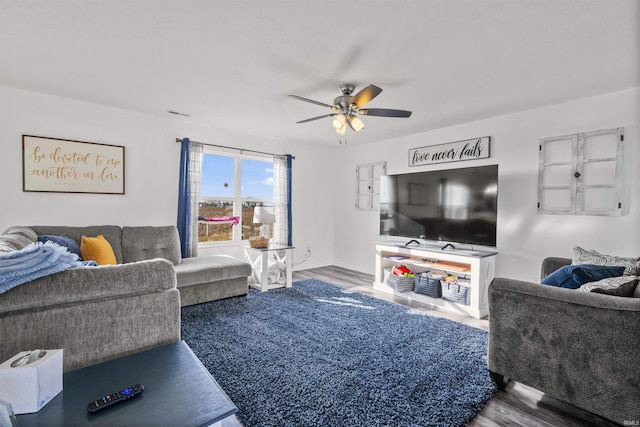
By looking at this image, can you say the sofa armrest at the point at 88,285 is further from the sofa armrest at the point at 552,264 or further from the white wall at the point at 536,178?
the white wall at the point at 536,178

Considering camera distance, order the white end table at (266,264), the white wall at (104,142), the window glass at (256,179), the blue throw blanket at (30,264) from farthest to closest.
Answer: the window glass at (256,179) < the white end table at (266,264) < the white wall at (104,142) < the blue throw blanket at (30,264)

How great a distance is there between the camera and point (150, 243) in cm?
354

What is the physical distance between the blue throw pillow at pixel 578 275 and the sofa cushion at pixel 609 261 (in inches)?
10.8

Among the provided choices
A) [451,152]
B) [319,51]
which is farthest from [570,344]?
[451,152]

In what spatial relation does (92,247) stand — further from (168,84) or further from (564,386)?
(564,386)

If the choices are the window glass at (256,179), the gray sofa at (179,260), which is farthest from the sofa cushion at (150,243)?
the window glass at (256,179)

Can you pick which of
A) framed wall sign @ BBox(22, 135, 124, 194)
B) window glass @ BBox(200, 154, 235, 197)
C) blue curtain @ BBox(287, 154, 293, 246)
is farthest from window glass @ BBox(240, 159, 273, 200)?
framed wall sign @ BBox(22, 135, 124, 194)

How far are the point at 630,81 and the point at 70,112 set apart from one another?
5541 millimetres

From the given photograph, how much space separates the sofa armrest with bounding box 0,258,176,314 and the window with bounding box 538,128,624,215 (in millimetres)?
3775

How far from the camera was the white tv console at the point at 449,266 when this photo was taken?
330 centimetres

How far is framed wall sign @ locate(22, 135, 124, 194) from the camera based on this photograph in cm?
318

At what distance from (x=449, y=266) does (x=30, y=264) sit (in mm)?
3756

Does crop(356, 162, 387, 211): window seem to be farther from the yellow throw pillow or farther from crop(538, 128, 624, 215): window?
the yellow throw pillow

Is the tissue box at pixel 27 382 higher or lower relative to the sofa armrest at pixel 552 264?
lower
